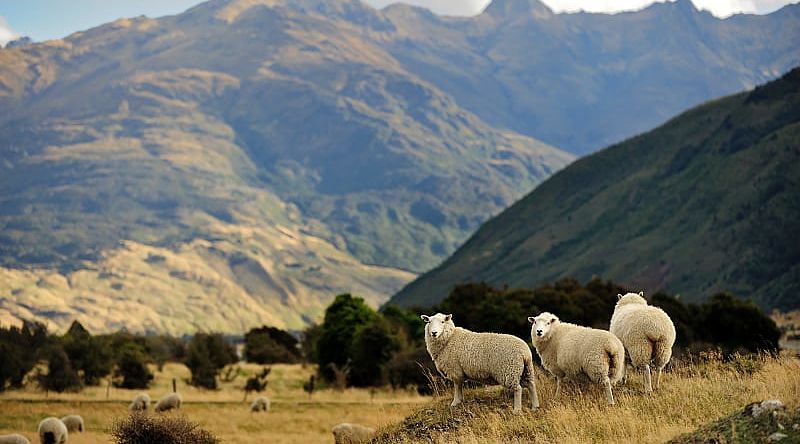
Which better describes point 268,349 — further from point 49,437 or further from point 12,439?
point 12,439

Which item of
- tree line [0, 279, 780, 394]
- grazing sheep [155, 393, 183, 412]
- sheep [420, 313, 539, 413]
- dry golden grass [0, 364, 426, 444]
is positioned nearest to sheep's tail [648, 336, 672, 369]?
sheep [420, 313, 539, 413]

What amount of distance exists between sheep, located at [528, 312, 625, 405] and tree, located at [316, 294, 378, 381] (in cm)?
6219

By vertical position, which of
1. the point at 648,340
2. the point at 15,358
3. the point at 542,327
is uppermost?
the point at 542,327

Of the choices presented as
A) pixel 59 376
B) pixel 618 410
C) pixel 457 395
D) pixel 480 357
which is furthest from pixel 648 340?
pixel 59 376

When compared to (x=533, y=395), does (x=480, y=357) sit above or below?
above

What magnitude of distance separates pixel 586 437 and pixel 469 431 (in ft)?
10.9

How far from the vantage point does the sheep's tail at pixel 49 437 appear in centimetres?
4350

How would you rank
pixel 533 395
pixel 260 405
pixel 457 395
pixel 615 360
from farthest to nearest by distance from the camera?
1. pixel 260 405
2. pixel 457 395
3. pixel 533 395
4. pixel 615 360

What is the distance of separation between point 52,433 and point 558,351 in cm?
2781

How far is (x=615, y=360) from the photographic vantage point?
2345 centimetres

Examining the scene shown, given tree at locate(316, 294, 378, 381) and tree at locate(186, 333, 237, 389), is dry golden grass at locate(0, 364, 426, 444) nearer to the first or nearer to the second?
tree at locate(186, 333, 237, 389)

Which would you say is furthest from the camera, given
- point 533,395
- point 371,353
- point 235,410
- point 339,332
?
point 339,332

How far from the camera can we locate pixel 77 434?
157 feet

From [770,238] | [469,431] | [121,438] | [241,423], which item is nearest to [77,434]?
[241,423]
